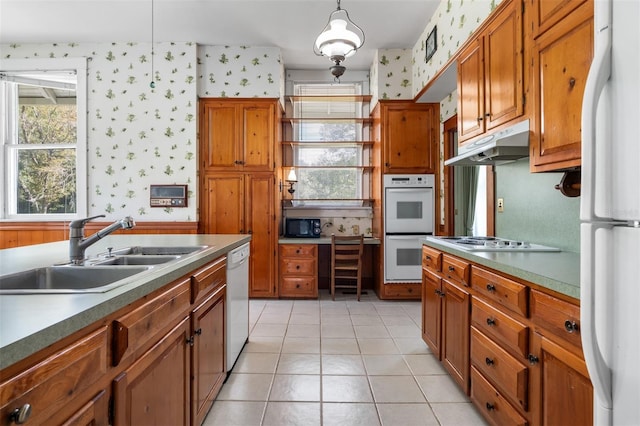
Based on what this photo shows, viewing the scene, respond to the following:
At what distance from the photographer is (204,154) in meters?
4.16

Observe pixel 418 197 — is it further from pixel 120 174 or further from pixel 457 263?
pixel 120 174

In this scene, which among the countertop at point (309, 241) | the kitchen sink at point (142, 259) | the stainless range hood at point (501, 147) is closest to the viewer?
the kitchen sink at point (142, 259)

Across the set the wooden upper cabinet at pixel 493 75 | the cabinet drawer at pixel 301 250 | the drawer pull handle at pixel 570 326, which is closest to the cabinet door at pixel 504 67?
the wooden upper cabinet at pixel 493 75

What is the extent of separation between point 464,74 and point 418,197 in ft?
5.51

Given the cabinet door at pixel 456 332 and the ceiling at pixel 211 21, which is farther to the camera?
the ceiling at pixel 211 21

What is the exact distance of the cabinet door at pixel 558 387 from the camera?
105 centimetres

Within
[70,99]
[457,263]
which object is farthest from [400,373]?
[70,99]

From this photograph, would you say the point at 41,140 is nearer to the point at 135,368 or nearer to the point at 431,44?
the point at 135,368

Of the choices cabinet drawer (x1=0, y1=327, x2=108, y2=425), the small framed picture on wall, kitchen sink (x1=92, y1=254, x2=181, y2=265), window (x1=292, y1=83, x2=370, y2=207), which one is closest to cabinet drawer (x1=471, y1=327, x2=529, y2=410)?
cabinet drawer (x1=0, y1=327, x2=108, y2=425)

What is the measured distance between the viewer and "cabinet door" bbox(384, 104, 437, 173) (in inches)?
161

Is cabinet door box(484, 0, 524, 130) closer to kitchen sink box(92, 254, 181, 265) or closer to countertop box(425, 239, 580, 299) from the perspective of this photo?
countertop box(425, 239, 580, 299)

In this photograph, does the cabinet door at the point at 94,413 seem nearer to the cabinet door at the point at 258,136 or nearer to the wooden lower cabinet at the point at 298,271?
the wooden lower cabinet at the point at 298,271

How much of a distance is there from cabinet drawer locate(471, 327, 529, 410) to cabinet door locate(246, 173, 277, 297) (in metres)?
2.75

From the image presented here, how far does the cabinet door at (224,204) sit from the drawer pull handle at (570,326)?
350 cm
